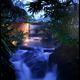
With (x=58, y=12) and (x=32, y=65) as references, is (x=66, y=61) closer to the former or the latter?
(x=32, y=65)

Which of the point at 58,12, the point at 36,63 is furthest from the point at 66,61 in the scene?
the point at 58,12

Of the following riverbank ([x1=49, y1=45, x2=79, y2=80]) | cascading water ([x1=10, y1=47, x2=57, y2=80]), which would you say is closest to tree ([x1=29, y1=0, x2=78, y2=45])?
riverbank ([x1=49, y1=45, x2=79, y2=80])

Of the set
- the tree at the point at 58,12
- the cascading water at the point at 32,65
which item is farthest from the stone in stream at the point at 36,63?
the tree at the point at 58,12

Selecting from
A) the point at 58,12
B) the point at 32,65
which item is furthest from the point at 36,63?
the point at 58,12

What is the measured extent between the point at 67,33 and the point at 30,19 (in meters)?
0.33

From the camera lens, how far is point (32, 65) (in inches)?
75.1

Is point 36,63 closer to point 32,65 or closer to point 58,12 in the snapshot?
point 32,65

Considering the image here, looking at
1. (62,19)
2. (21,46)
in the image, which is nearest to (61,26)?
(62,19)

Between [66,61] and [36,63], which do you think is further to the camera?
[36,63]

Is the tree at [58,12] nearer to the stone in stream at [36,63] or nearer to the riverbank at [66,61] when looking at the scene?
the riverbank at [66,61]

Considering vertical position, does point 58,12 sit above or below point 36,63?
above

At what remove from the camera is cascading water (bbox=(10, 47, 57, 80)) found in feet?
6.16

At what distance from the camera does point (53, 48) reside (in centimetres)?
187

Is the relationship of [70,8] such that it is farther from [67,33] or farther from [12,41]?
[12,41]
